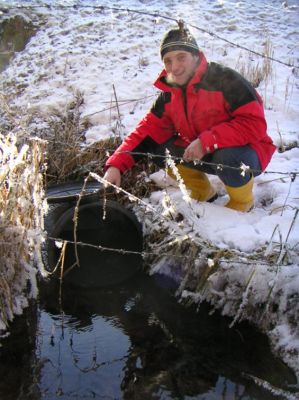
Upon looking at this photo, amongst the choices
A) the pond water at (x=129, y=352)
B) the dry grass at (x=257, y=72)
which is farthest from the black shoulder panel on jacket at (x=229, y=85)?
the dry grass at (x=257, y=72)

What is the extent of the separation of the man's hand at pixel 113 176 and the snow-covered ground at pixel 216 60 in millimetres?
442

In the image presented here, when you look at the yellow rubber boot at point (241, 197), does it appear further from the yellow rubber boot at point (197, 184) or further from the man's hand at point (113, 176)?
the man's hand at point (113, 176)

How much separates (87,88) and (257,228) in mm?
3146

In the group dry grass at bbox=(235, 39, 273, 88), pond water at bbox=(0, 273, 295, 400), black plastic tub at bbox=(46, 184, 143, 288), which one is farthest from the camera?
dry grass at bbox=(235, 39, 273, 88)

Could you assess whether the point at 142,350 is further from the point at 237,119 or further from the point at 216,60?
the point at 216,60

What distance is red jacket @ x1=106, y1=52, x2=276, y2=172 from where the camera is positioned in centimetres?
269

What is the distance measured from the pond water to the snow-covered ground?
0.15 m

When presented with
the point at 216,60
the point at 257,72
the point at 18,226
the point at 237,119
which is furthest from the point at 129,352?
Answer: the point at 216,60

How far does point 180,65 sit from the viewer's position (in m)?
2.72

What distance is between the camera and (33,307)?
2.57 m

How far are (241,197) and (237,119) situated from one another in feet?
1.75

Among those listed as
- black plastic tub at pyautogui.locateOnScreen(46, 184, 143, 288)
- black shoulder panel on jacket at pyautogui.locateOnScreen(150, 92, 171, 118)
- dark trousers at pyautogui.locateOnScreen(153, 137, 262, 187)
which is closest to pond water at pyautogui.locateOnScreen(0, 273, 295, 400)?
black plastic tub at pyautogui.locateOnScreen(46, 184, 143, 288)

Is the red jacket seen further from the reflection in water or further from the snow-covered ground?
the reflection in water

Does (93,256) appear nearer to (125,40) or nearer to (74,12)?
(125,40)
